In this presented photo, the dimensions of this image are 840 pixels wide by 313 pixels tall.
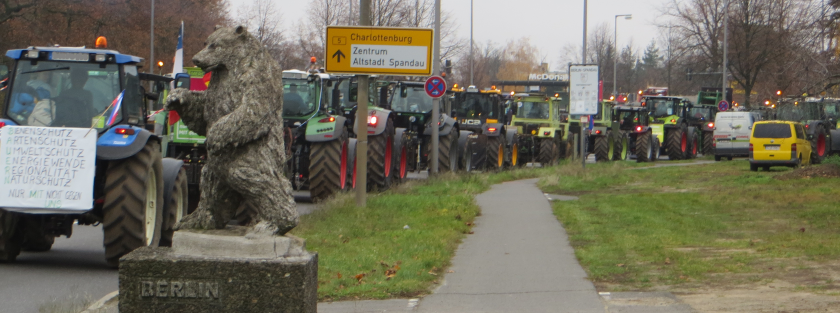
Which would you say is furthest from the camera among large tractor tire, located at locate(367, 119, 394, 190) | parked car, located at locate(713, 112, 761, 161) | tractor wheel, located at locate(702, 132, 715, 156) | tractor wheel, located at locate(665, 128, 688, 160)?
tractor wheel, located at locate(702, 132, 715, 156)

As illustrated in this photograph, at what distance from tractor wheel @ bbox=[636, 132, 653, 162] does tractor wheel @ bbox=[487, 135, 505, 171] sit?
30.8ft

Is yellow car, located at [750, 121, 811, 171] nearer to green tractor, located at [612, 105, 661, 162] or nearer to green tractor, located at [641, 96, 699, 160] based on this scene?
green tractor, located at [612, 105, 661, 162]

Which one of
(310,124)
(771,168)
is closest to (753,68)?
(771,168)

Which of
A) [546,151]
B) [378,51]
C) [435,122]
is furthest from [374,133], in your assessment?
[546,151]

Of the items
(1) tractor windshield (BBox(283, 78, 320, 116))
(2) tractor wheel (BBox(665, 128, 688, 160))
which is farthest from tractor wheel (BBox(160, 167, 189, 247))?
(2) tractor wheel (BBox(665, 128, 688, 160))

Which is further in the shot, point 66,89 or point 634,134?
point 634,134

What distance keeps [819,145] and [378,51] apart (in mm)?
23857

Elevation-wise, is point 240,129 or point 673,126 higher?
point 673,126

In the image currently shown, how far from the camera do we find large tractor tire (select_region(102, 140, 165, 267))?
902 cm

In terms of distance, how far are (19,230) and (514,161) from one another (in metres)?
21.5

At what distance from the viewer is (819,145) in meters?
33.6

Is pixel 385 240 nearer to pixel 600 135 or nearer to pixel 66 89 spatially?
pixel 66 89

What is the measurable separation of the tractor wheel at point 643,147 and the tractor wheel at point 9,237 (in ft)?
93.9

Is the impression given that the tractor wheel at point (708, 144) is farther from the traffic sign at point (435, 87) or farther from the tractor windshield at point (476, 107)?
the traffic sign at point (435, 87)
